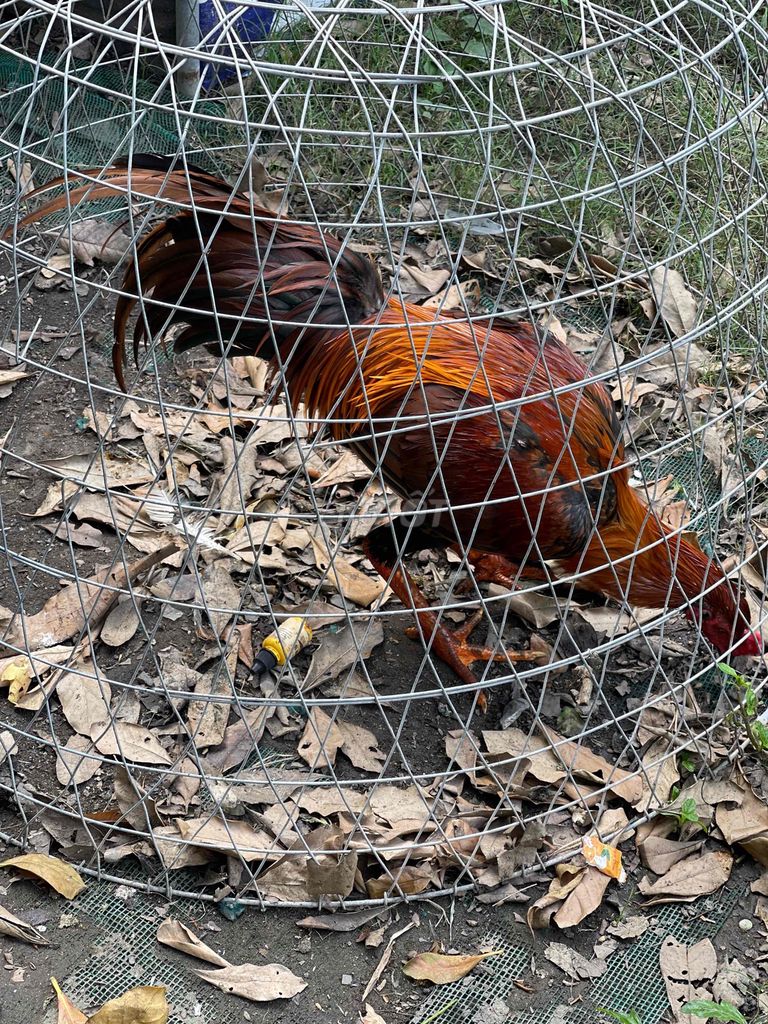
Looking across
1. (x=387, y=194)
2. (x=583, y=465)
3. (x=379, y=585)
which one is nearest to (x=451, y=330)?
(x=583, y=465)

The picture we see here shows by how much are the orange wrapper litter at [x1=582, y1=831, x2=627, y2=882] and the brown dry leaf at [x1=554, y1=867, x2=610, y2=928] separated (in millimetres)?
23

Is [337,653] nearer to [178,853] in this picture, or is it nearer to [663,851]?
[178,853]

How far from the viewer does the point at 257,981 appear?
2.63 m

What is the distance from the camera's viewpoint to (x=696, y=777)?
3139mm

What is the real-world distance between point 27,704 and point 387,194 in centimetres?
308

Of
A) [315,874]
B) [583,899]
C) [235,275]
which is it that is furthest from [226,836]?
[235,275]

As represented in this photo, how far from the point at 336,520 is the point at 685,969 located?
1939mm

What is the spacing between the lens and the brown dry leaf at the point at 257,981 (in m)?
2.61

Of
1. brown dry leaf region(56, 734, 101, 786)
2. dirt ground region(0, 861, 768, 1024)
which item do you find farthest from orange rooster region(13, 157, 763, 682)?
brown dry leaf region(56, 734, 101, 786)

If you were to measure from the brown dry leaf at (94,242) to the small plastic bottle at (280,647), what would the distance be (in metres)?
2.20

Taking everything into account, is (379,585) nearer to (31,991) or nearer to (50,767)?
(50,767)

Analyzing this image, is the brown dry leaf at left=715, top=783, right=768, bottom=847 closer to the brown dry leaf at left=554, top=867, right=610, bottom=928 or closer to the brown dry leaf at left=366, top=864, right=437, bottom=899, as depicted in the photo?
the brown dry leaf at left=554, top=867, right=610, bottom=928

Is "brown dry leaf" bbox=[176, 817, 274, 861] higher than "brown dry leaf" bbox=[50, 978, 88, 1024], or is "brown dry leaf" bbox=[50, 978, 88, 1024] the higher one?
"brown dry leaf" bbox=[176, 817, 274, 861]

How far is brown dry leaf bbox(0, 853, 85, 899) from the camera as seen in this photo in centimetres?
275
